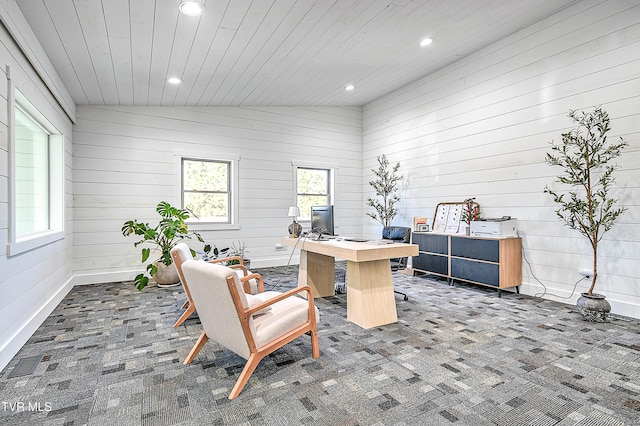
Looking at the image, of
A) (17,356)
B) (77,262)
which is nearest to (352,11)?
(17,356)

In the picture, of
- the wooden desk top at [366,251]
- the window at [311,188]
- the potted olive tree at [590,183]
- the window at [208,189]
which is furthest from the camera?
the window at [311,188]

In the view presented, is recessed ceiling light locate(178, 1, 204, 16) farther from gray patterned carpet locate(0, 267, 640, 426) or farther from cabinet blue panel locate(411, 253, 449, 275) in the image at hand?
cabinet blue panel locate(411, 253, 449, 275)

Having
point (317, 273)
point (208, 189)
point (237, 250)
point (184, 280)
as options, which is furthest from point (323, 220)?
point (208, 189)

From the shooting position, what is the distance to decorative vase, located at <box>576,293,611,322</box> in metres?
3.30

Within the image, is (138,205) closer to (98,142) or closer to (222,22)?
(98,142)

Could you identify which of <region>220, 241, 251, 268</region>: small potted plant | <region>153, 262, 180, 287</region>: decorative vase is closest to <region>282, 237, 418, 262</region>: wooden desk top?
<region>153, 262, 180, 287</region>: decorative vase

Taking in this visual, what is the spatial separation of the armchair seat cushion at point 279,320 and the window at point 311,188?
4173mm

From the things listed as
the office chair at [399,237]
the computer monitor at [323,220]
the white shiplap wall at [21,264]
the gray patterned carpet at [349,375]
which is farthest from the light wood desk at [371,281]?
the white shiplap wall at [21,264]

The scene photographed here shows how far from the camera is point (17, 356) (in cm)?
257

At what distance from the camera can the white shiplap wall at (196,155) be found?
197 inches

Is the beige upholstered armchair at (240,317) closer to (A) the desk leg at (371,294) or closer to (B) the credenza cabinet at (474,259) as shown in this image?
(A) the desk leg at (371,294)

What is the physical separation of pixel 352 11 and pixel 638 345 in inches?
147

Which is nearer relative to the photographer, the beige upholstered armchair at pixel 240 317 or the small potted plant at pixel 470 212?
the beige upholstered armchair at pixel 240 317

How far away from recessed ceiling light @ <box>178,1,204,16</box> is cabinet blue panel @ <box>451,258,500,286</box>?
A: 4149mm
